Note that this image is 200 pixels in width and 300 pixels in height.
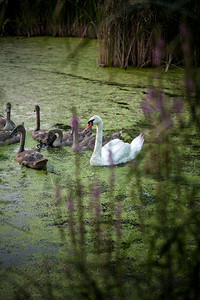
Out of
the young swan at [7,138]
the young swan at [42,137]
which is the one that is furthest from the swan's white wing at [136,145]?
the young swan at [7,138]

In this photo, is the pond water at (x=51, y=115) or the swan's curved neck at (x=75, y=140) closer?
the pond water at (x=51, y=115)

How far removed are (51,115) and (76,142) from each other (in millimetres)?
1186

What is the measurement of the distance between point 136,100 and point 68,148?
1.77 m

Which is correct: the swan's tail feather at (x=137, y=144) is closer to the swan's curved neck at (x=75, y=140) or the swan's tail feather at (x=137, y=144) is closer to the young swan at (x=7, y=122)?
the swan's curved neck at (x=75, y=140)

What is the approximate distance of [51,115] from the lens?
5254 millimetres

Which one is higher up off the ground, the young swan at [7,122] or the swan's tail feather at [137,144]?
the young swan at [7,122]

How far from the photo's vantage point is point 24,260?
235cm

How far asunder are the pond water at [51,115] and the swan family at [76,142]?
0.27ft

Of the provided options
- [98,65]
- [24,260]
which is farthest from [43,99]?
[24,260]

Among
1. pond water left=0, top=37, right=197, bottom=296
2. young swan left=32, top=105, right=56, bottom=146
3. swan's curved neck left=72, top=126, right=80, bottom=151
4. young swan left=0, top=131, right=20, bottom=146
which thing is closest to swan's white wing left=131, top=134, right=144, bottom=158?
pond water left=0, top=37, right=197, bottom=296

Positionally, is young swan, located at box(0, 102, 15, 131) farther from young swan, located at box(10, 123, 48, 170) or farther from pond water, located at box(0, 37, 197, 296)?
young swan, located at box(10, 123, 48, 170)

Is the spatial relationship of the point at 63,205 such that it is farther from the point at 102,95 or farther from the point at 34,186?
the point at 102,95

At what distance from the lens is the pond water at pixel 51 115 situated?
256 centimetres

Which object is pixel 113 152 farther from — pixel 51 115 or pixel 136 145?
pixel 51 115
